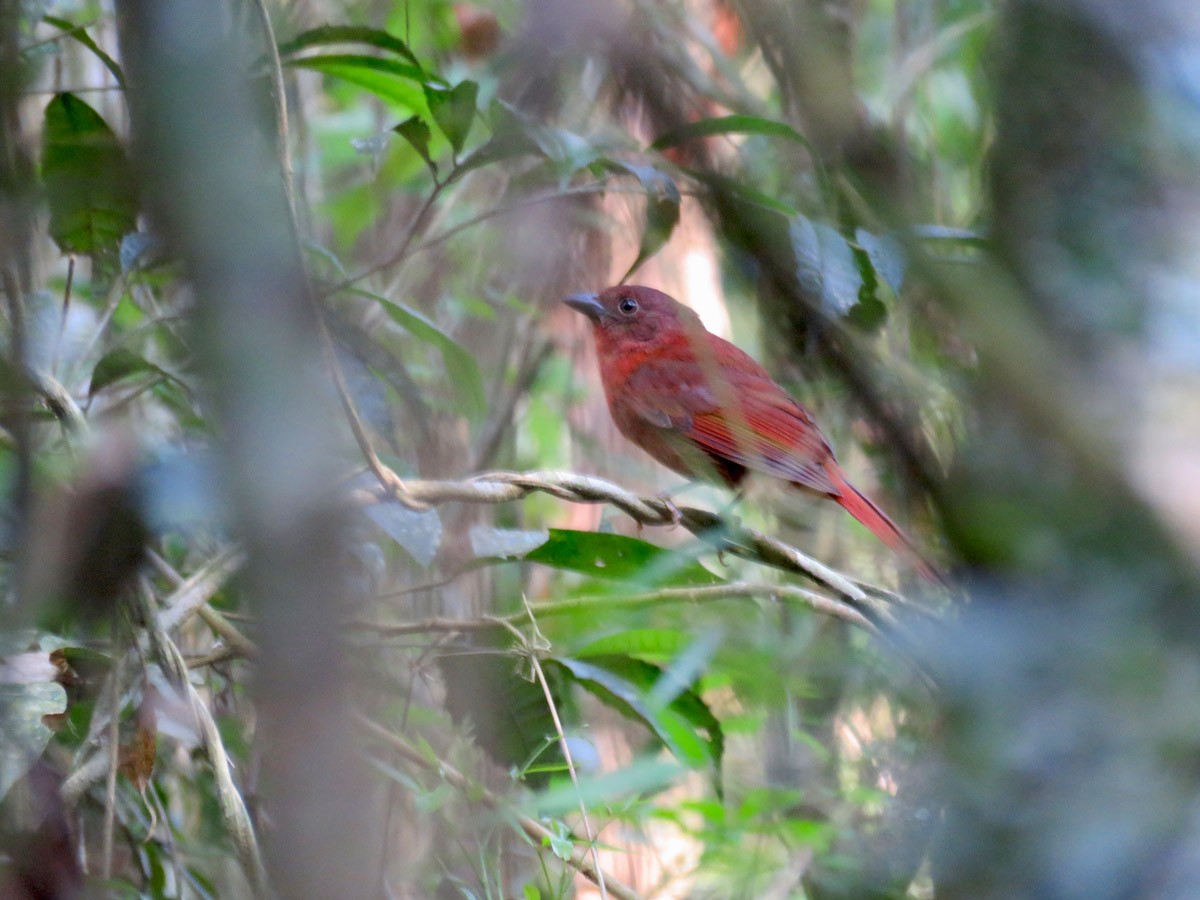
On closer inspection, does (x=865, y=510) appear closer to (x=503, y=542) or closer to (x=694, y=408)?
(x=694, y=408)

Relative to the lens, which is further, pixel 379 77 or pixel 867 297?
pixel 379 77

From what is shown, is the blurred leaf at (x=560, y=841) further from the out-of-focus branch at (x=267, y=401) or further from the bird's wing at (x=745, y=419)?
the bird's wing at (x=745, y=419)

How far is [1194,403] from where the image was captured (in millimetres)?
1990

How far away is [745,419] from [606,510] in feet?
2.06

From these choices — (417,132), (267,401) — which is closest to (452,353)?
(417,132)

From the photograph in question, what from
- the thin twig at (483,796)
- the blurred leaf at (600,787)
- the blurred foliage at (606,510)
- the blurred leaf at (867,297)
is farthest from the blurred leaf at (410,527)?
the blurred leaf at (867,297)

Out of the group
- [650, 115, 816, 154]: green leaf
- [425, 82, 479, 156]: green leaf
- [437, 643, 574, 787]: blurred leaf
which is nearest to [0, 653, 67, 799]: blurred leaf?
[437, 643, 574, 787]: blurred leaf

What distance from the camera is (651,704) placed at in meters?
2.07

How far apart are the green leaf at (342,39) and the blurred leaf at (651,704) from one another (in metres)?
1.16

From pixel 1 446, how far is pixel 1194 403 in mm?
1884

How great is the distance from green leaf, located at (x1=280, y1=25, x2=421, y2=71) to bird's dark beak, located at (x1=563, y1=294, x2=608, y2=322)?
1495 mm

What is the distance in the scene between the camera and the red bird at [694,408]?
331 centimetres

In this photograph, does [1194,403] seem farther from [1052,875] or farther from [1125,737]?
[1052,875]

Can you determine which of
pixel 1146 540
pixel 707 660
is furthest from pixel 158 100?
pixel 707 660
